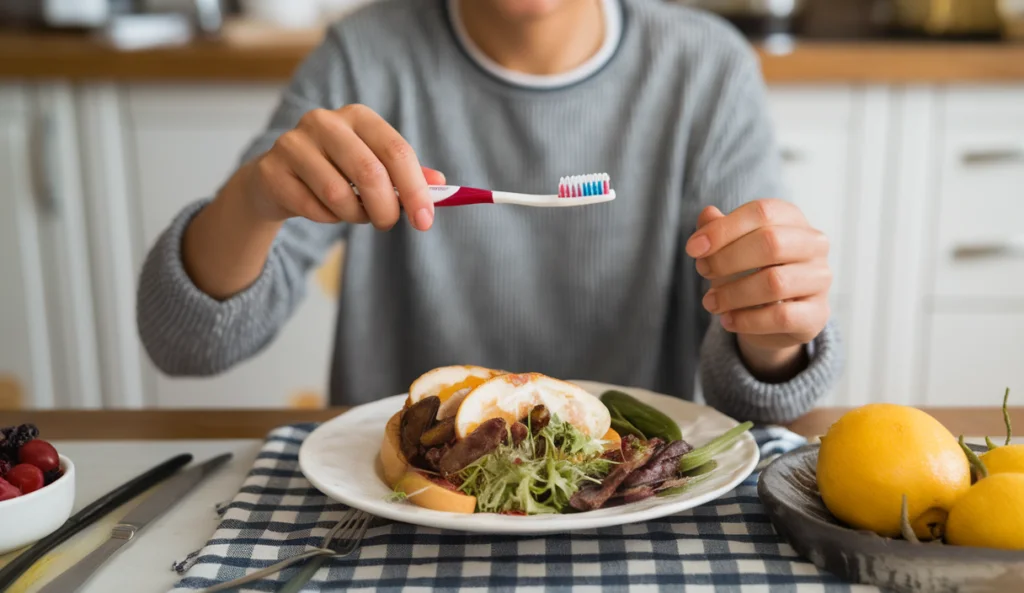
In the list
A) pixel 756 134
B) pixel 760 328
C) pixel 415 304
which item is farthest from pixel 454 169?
pixel 760 328

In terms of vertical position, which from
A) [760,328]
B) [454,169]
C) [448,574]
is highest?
[454,169]

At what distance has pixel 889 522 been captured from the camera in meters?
0.59

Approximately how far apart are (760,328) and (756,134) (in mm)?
491

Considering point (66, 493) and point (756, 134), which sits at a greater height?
point (756, 134)

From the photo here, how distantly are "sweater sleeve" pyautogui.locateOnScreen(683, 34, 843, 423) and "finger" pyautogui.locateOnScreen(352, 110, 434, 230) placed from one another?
0.36 m

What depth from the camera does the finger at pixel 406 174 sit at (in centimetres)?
73

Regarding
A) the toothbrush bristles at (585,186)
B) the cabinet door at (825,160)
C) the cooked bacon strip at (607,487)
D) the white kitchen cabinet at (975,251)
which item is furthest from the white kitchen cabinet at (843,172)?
the cooked bacon strip at (607,487)

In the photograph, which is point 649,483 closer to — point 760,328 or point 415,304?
point 760,328

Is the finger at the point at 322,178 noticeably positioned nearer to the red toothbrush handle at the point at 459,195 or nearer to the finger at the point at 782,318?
the red toothbrush handle at the point at 459,195

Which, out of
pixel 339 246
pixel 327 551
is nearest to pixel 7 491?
pixel 327 551

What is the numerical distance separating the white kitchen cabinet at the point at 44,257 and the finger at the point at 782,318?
1569 mm

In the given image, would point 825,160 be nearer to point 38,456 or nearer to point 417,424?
point 417,424

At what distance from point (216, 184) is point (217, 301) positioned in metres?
0.99

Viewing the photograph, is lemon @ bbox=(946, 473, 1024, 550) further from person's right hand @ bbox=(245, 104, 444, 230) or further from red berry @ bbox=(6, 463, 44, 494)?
red berry @ bbox=(6, 463, 44, 494)
